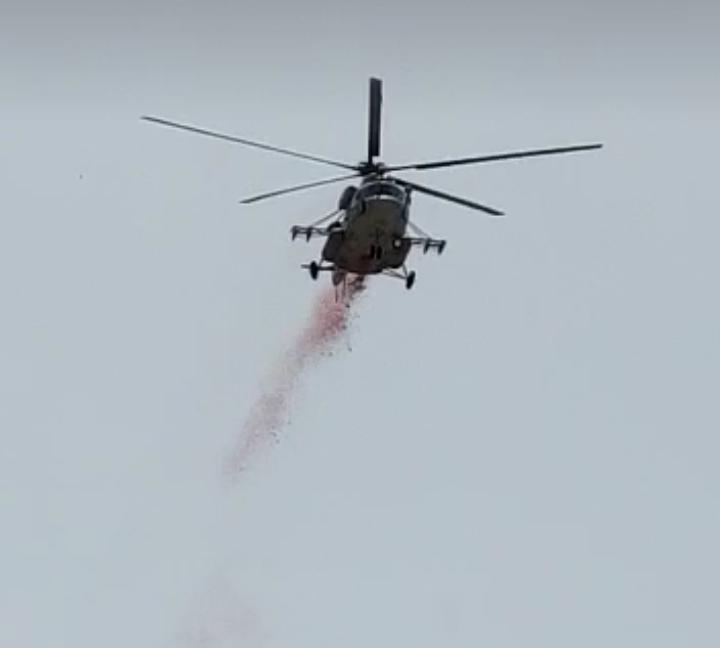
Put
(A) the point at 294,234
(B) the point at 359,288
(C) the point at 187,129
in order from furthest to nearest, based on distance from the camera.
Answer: (B) the point at 359,288, (A) the point at 294,234, (C) the point at 187,129

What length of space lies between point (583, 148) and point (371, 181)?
5.74 meters

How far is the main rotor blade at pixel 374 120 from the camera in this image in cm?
4194

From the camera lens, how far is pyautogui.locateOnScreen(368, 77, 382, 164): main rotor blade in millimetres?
41938

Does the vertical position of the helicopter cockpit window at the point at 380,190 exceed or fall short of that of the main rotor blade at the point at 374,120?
it falls short

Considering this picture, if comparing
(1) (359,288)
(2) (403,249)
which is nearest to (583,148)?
(2) (403,249)

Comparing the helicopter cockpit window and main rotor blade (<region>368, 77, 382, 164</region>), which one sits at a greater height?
main rotor blade (<region>368, 77, 382, 164</region>)

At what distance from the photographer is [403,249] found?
4112 cm

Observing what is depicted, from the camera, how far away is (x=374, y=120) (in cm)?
4244

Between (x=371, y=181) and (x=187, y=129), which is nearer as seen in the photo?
(x=187, y=129)

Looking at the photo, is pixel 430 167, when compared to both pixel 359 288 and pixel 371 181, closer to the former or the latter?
pixel 371 181

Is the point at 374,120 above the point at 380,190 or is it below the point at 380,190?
above

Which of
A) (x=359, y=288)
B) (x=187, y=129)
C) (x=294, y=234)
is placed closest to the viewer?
(x=187, y=129)

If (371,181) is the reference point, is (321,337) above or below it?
below

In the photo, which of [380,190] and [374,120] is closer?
[380,190]
